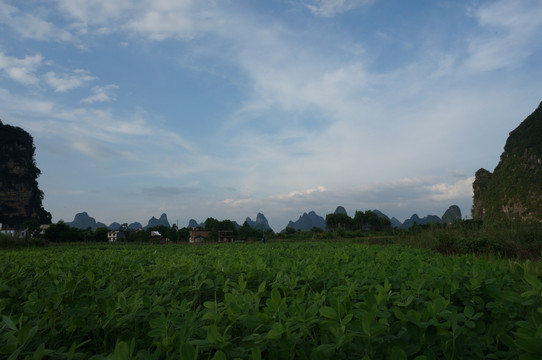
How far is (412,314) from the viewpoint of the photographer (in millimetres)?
1274

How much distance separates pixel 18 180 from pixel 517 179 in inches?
5977

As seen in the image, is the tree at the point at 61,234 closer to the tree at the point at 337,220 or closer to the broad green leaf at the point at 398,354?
the broad green leaf at the point at 398,354

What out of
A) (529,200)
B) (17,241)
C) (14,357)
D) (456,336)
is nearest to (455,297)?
(456,336)

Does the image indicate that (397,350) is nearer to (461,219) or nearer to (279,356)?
(279,356)

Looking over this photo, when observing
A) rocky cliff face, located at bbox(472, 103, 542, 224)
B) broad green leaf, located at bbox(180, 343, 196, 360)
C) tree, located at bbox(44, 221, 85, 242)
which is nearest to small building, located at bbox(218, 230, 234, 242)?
tree, located at bbox(44, 221, 85, 242)

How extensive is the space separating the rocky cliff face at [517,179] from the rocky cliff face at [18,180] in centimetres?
13568

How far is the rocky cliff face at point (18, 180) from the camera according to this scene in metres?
112

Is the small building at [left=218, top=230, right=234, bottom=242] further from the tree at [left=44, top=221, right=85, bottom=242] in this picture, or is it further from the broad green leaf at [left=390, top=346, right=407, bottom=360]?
the broad green leaf at [left=390, top=346, right=407, bottom=360]

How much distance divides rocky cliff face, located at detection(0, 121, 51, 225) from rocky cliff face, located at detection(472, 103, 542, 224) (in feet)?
445

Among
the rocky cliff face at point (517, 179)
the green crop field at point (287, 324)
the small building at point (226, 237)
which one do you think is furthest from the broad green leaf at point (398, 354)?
the rocky cliff face at point (517, 179)

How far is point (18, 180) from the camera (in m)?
116

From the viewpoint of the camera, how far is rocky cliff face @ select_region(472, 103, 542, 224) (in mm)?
68312

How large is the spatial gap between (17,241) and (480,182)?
101842mm

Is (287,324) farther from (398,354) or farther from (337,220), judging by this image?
(337,220)
